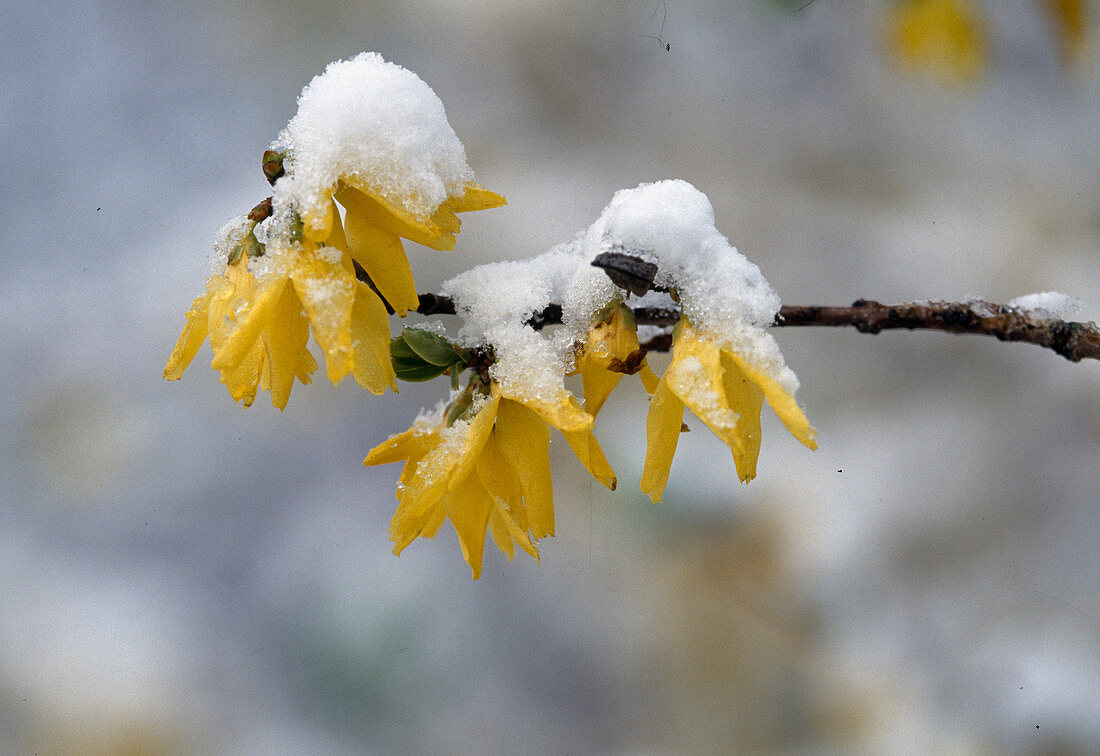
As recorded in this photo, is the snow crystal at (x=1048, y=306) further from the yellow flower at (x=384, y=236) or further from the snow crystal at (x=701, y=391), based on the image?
the yellow flower at (x=384, y=236)

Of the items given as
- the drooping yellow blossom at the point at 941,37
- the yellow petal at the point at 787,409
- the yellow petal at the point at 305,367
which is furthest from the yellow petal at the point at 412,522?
the drooping yellow blossom at the point at 941,37

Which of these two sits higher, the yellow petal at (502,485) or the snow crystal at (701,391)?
the snow crystal at (701,391)

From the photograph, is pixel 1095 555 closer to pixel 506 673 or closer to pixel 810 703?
pixel 810 703

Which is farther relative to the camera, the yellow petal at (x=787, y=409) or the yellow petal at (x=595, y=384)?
the yellow petal at (x=595, y=384)

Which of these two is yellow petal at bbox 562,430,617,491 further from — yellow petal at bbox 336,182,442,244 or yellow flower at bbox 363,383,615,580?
yellow petal at bbox 336,182,442,244

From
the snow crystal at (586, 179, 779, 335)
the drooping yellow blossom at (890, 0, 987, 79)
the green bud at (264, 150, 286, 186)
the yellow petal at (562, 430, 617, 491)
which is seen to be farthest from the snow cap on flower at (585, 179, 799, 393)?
the drooping yellow blossom at (890, 0, 987, 79)

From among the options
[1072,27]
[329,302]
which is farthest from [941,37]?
[329,302]
